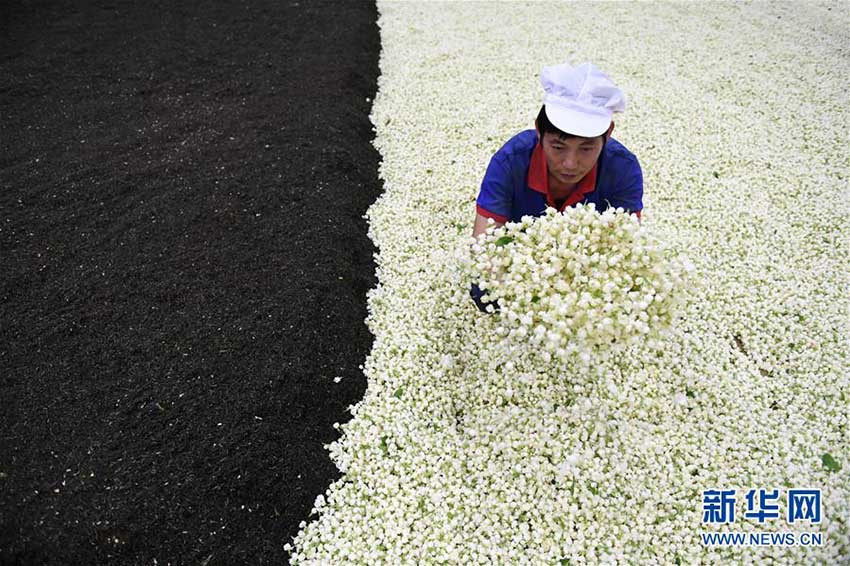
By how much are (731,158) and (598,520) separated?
5.25m

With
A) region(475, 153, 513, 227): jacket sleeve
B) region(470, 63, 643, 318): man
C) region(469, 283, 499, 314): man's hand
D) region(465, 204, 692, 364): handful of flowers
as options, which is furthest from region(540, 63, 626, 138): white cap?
region(469, 283, 499, 314): man's hand

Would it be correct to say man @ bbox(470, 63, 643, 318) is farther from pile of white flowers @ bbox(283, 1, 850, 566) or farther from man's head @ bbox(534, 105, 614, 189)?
pile of white flowers @ bbox(283, 1, 850, 566)

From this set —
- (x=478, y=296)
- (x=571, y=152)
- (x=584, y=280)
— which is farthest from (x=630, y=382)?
(x=571, y=152)

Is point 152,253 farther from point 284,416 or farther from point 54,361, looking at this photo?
point 284,416

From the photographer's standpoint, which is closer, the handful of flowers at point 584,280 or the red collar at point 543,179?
the handful of flowers at point 584,280

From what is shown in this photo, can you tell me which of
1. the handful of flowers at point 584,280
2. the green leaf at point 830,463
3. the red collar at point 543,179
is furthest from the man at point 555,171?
the green leaf at point 830,463

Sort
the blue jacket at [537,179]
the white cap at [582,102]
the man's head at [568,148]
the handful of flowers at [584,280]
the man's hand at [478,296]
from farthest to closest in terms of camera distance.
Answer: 1. the man's hand at [478,296]
2. the blue jacket at [537,179]
3. the man's head at [568,148]
4. the white cap at [582,102]
5. the handful of flowers at [584,280]

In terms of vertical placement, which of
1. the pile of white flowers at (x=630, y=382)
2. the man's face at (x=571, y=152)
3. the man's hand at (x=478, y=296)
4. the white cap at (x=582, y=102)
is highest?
the white cap at (x=582, y=102)

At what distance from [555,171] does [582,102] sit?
538mm

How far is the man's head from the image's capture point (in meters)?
3.56

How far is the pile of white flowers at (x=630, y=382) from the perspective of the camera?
3602 millimetres

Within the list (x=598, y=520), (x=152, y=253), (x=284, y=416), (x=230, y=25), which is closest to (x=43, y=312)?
(x=152, y=253)

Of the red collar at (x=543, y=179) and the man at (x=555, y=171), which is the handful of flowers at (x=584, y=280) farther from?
the red collar at (x=543, y=179)

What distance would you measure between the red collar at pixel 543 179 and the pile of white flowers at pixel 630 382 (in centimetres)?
79
